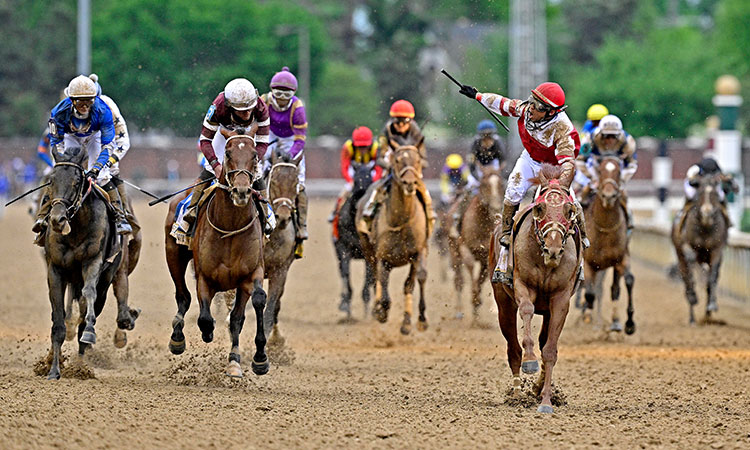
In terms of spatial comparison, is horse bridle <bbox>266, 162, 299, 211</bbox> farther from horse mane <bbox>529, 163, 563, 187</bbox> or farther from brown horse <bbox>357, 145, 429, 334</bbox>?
horse mane <bbox>529, 163, 563, 187</bbox>

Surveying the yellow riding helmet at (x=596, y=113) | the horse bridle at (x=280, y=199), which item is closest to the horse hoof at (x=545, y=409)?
the horse bridle at (x=280, y=199)

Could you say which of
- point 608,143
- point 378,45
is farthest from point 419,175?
point 378,45

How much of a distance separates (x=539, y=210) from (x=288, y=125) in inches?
173

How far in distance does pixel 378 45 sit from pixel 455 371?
67430mm

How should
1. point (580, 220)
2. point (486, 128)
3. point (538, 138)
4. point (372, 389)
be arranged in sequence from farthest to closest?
point (486, 128), point (372, 389), point (538, 138), point (580, 220)

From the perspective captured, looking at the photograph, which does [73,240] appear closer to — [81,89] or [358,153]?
[81,89]

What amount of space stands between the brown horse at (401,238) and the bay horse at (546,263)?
4.23 m

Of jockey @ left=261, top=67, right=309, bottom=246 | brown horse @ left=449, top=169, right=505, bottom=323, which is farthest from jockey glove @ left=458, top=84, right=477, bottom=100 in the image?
brown horse @ left=449, top=169, right=505, bottom=323

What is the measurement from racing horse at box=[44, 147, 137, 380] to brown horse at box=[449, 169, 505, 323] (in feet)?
19.5

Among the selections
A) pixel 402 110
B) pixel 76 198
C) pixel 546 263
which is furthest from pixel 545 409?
pixel 402 110

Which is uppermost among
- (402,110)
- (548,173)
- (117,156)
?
(402,110)

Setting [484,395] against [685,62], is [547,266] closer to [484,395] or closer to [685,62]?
[484,395]

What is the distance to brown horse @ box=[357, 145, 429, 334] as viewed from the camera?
47.2 ft

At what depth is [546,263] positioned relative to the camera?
964cm
